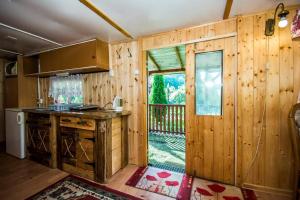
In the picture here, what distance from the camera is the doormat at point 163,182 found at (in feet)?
6.00

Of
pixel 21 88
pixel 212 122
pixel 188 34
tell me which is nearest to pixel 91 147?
pixel 212 122

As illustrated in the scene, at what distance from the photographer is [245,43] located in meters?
1.87

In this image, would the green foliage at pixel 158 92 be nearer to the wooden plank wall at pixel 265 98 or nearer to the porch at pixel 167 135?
the porch at pixel 167 135

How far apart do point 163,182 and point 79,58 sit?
2.46 meters

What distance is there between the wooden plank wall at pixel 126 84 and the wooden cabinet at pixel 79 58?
21 centimetres

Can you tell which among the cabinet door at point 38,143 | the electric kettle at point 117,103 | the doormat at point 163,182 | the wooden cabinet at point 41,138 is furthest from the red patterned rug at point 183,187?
the cabinet door at point 38,143

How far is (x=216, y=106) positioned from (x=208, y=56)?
754 millimetres

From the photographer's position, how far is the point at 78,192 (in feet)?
5.93

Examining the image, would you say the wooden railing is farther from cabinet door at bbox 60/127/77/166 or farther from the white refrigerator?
the white refrigerator

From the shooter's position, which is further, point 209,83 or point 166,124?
point 166,124

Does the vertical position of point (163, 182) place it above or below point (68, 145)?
below

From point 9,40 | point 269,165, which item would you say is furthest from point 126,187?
point 9,40

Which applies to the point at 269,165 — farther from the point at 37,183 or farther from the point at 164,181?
the point at 37,183

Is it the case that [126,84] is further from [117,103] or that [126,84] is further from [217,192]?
[217,192]
